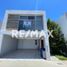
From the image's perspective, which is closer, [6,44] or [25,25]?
[6,44]

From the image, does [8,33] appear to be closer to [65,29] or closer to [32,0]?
[32,0]

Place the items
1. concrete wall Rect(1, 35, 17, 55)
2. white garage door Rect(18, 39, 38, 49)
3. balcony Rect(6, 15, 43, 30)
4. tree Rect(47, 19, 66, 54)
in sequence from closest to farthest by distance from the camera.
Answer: concrete wall Rect(1, 35, 17, 55)
balcony Rect(6, 15, 43, 30)
tree Rect(47, 19, 66, 54)
white garage door Rect(18, 39, 38, 49)

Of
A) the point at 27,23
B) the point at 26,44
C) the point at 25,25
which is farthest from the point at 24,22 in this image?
the point at 26,44

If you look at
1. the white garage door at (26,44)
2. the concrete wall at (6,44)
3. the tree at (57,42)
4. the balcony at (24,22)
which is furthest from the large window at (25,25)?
the white garage door at (26,44)

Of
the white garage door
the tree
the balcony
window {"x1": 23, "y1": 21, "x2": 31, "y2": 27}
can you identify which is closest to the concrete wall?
the balcony

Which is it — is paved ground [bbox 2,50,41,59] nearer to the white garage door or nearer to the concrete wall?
the concrete wall

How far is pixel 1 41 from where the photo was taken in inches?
717

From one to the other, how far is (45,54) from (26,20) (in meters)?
7.40

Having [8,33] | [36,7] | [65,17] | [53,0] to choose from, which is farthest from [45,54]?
[65,17]

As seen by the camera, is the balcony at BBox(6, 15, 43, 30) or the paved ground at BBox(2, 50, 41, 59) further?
the balcony at BBox(6, 15, 43, 30)

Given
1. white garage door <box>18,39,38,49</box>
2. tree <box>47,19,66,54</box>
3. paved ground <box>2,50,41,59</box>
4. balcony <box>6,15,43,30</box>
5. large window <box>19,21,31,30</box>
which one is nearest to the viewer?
paved ground <box>2,50,41,59</box>

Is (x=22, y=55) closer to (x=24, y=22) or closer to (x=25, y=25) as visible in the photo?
(x=25, y=25)

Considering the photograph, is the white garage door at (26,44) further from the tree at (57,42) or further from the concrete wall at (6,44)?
the concrete wall at (6,44)

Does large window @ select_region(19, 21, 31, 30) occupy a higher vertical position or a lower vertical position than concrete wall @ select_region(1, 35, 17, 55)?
higher
